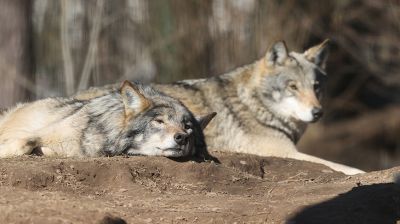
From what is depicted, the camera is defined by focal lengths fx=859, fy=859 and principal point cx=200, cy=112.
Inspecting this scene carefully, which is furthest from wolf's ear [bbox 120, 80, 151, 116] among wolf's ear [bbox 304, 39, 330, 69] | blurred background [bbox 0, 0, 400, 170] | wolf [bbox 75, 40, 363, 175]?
blurred background [bbox 0, 0, 400, 170]

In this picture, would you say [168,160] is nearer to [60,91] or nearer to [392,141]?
[60,91]

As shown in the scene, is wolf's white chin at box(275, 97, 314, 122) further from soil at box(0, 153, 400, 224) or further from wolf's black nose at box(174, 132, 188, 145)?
wolf's black nose at box(174, 132, 188, 145)

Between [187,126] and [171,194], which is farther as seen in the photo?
[187,126]

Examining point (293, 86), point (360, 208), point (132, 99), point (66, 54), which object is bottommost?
point (66, 54)

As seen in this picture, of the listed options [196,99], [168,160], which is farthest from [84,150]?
[196,99]

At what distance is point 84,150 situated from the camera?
7.24 metres

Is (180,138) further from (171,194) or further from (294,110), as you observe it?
(294,110)

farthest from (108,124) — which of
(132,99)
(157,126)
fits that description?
(157,126)

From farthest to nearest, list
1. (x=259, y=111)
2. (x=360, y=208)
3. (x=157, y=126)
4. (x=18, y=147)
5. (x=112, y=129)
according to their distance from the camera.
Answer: (x=259, y=111) → (x=112, y=129) → (x=18, y=147) → (x=157, y=126) → (x=360, y=208)

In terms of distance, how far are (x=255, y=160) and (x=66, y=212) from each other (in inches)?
129

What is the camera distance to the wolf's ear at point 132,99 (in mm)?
7141

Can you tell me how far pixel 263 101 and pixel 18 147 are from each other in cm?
355

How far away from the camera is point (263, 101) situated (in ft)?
32.2

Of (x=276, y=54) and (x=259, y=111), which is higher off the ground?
(x=276, y=54)
